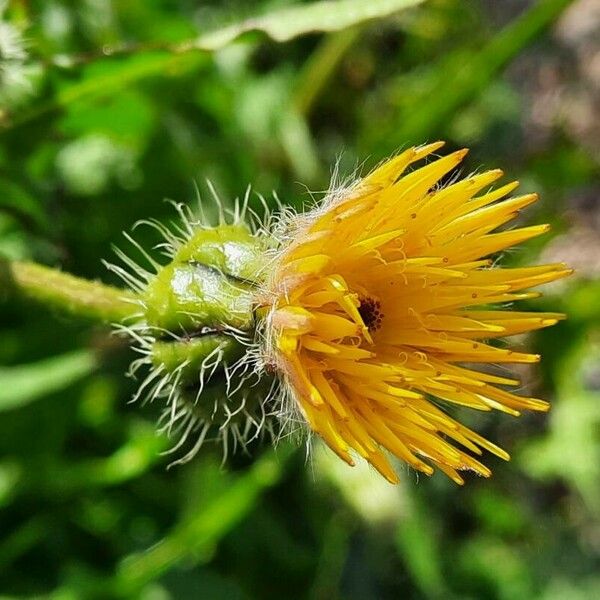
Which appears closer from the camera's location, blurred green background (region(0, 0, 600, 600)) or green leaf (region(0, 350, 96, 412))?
blurred green background (region(0, 0, 600, 600))

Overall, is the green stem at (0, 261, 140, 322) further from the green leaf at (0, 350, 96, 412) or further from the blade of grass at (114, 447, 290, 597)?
the blade of grass at (114, 447, 290, 597)

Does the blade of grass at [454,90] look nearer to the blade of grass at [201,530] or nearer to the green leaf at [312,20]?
the green leaf at [312,20]

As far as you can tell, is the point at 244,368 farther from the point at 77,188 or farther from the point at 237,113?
the point at 237,113

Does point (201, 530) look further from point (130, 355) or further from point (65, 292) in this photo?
point (65, 292)

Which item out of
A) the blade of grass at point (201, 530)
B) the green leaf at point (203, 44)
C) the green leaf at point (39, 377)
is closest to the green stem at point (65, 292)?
the green leaf at point (203, 44)

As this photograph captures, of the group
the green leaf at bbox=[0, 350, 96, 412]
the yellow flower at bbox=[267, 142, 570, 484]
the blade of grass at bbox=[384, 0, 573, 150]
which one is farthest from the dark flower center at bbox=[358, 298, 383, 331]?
the blade of grass at bbox=[384, 0, 573, 150]

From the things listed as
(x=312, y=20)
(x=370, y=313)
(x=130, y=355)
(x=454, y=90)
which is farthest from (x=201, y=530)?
(x=454, y=90)
